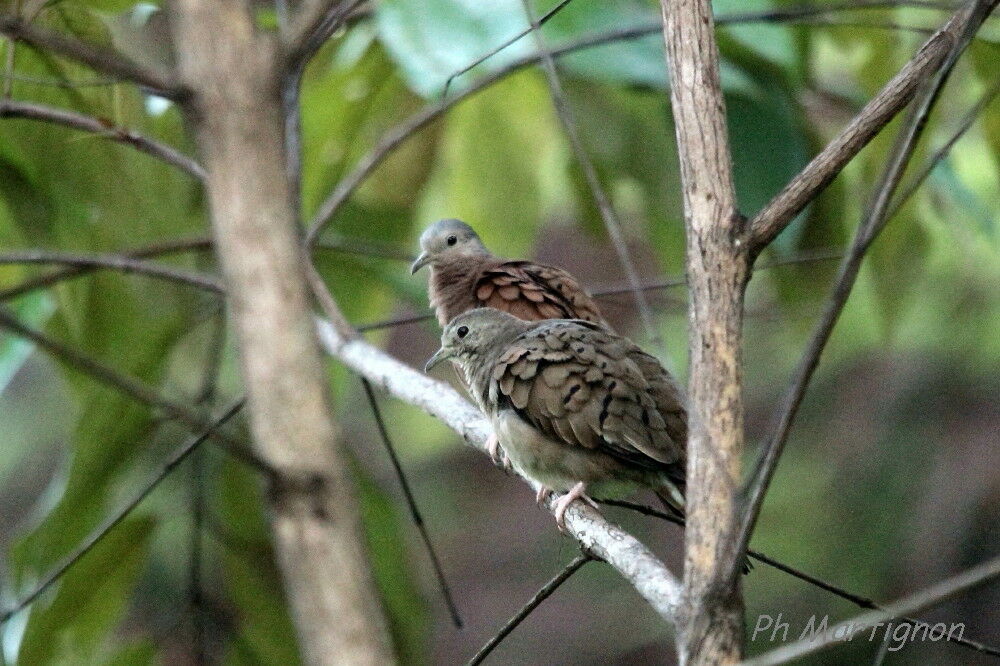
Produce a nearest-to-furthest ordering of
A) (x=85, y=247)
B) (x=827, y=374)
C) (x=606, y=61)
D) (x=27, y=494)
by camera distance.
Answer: (x=606, y=61), (x=85, y=247), (x=827, y=374), (x=27, y=494)

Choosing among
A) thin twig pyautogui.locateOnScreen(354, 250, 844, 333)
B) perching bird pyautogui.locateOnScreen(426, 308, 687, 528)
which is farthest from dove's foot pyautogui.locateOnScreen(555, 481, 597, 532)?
thin twig pyautogui.locateOnScreen(354, 250, 844, 333)

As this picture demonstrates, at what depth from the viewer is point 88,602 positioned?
13.0 feet

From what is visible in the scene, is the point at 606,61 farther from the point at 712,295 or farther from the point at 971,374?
the point at 971,374

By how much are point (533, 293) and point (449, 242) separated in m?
0.70

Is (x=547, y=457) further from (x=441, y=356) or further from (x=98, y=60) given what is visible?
(x=98, y=60)

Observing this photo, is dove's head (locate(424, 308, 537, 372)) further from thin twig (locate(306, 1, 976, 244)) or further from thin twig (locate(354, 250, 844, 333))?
thin twig (locate(306, 1, 976, 244))

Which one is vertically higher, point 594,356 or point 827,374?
point 827,374

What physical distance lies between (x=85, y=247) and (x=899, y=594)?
14.2ft

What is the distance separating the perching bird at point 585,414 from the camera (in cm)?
327

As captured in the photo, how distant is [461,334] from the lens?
13.6 feet

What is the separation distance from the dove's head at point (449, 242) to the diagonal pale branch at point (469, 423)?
0.91 meters

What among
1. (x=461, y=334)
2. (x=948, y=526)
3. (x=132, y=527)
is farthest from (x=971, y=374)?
(x=132, y=527)

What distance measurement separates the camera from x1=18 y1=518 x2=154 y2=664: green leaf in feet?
12.4

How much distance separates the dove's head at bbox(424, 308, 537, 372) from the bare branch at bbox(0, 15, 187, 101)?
2463 mm
